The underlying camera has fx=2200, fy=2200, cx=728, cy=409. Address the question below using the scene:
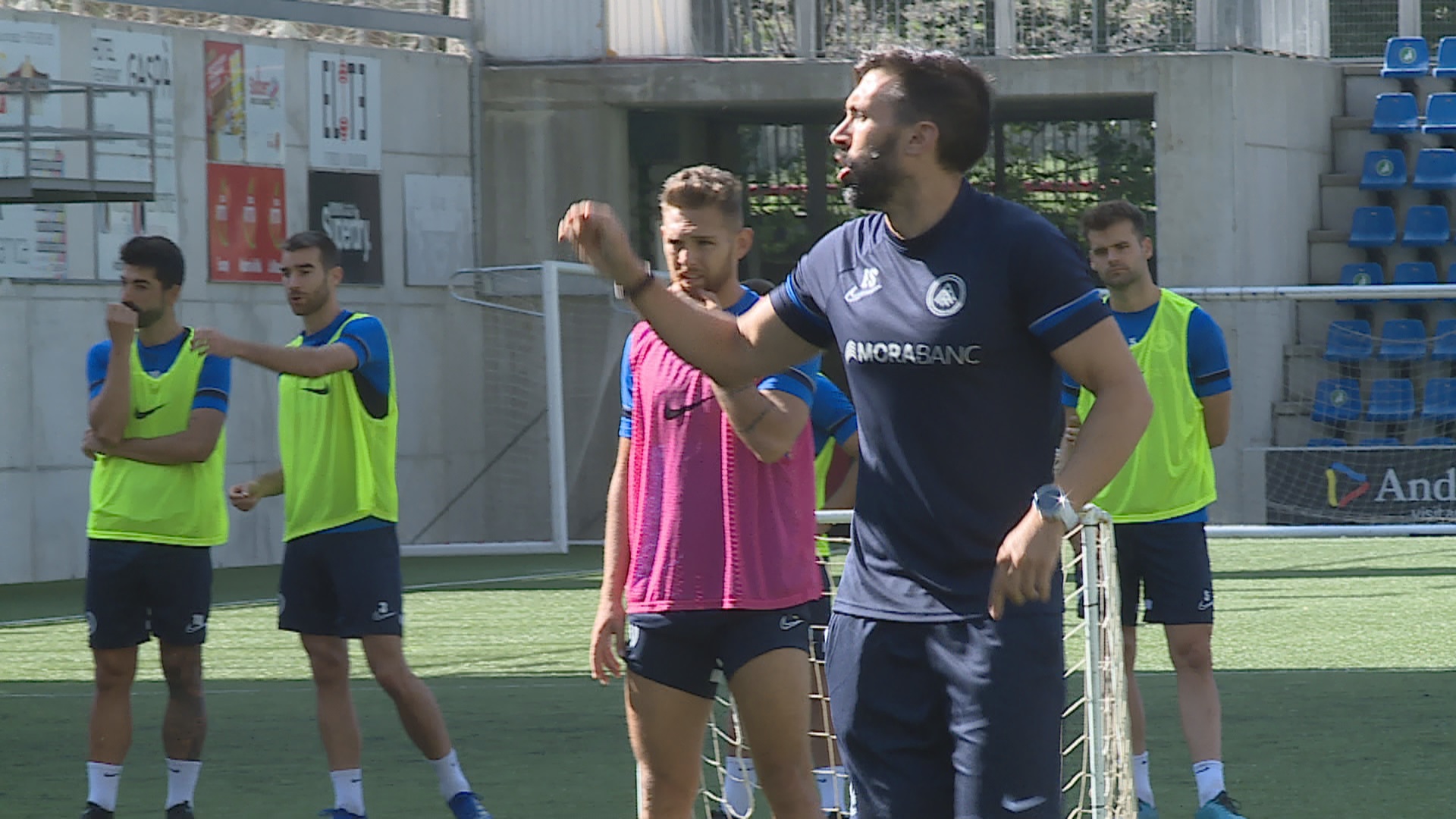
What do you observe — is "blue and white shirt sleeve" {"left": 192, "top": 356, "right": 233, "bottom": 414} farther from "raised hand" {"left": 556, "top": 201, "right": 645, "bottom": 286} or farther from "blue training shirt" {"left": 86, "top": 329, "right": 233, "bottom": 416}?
"raised hand" {"left": 556, "top": 201, "right": 645, "bottom": 286}

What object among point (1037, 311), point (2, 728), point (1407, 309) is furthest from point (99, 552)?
point (1407, 309)

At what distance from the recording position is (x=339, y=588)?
261 inches

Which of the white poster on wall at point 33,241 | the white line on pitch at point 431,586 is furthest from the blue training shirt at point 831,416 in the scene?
the white poster on wall at point 33,241

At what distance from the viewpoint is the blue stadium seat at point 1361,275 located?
2208 cm

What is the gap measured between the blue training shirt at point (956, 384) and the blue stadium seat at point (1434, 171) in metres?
20.2

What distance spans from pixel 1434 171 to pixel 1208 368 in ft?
55.9

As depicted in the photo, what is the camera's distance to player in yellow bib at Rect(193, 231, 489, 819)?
21.8ft

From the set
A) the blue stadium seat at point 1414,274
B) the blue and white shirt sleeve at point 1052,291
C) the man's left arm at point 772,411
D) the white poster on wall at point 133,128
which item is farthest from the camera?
the blue stadium seat at point 1414,274

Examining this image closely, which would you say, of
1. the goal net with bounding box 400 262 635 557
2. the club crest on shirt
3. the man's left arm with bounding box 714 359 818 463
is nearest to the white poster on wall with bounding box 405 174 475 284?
the goal net with bounding box 400 262 635 557

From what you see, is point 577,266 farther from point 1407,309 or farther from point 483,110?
point 1407,309

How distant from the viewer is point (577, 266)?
20375 millimetres

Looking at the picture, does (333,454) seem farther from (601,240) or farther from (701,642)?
(601,240)

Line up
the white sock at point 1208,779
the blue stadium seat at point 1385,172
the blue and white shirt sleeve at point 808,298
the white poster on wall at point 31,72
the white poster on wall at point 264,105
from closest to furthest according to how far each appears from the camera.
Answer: the blue and white shirt sleeve at point 808,298
the white sock at point 1208,779
the white poster on wall at point 31,72
the white poster on wall at point 264,105
the blue stadium seat at point 1385,172

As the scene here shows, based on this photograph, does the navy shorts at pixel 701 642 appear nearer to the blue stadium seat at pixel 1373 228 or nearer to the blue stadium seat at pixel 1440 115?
the blue stadium seat at pixel 1373 228
